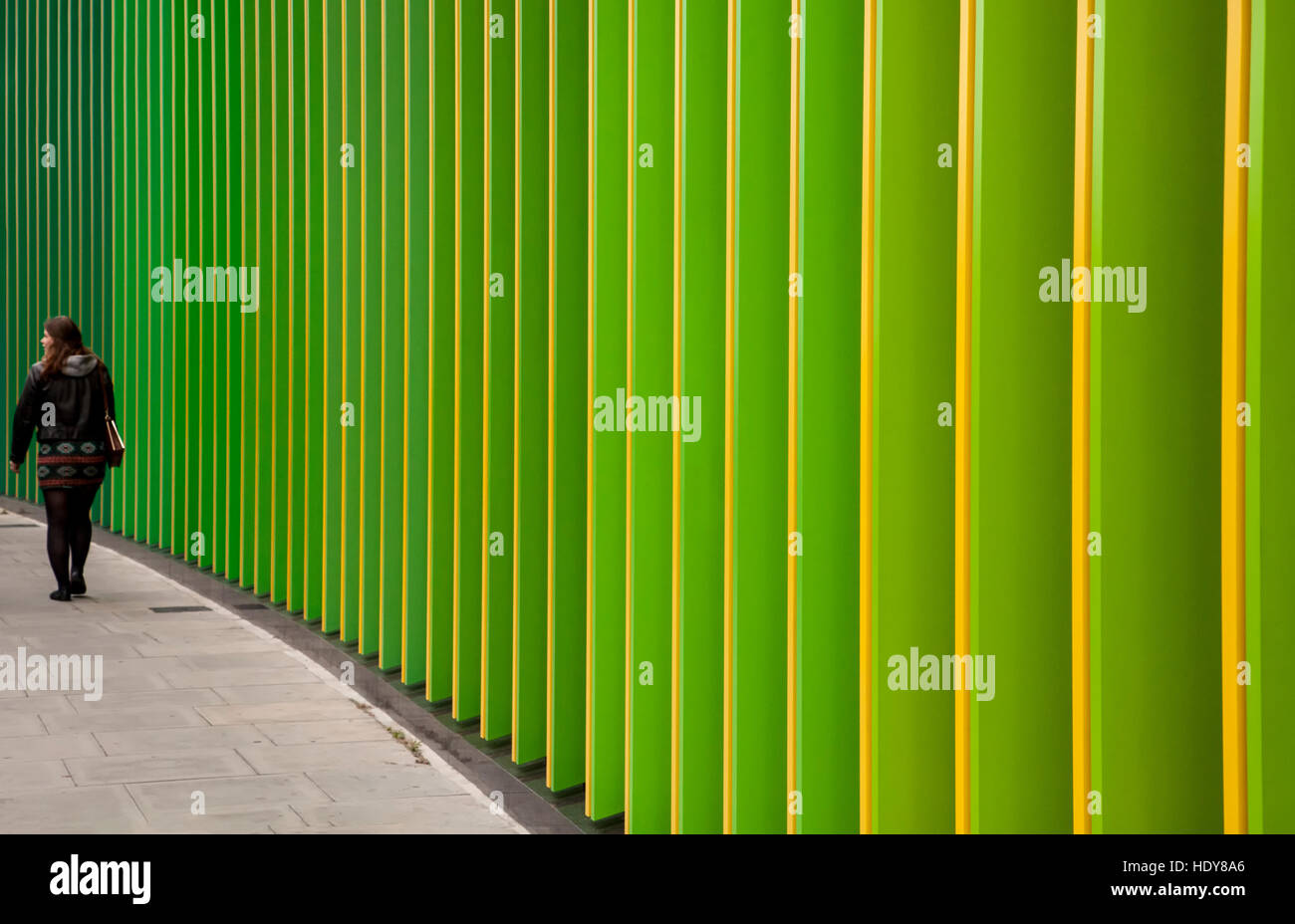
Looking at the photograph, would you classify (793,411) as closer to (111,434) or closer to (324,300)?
(324,300)

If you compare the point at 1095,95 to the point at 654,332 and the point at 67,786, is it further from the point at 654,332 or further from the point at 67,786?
the point at 67,786

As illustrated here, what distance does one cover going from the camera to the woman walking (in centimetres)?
1173

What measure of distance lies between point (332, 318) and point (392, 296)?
114 centimetres

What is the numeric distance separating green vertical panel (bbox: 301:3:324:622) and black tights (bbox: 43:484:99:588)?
2.05 meters

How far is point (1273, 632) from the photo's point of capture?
368 cm

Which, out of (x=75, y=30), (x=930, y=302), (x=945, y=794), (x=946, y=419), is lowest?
(x=945, y=794)

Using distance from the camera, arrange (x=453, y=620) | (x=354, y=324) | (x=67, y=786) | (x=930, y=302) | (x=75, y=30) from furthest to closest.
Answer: (x=75, y=30) < (x=354, y=324) < (x=453, y=620) < (x=67, y=786) < (x=930, y=302)

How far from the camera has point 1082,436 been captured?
13.4ft

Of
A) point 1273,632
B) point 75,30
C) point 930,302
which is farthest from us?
point 75,30

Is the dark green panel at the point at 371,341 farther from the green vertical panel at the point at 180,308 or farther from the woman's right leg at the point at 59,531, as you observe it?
the green vertical panel at the point at 180,308

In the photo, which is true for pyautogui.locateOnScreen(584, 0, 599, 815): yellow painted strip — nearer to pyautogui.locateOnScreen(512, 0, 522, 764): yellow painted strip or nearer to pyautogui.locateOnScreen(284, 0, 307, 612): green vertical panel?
pyautogui.locateOnScreen(512, 0, 522, 764): yellow painted strip

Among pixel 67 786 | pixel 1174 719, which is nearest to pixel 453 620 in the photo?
pixel 67 786

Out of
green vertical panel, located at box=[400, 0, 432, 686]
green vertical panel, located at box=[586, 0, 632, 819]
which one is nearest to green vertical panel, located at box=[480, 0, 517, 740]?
green vertical panel, located at box=[400, 0, 432, 686]
